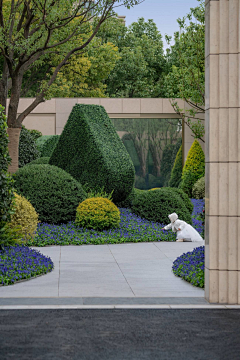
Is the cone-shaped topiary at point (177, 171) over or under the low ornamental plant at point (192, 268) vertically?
over

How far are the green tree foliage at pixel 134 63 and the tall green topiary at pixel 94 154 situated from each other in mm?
19873

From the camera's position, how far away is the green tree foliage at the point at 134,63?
3250 centimetres

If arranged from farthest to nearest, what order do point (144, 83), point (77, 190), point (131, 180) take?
point (144, 83)
point (131, 180)
point (77, 190)

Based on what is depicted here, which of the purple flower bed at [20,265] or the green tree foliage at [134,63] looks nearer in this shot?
the purple flower bed at [20,265]

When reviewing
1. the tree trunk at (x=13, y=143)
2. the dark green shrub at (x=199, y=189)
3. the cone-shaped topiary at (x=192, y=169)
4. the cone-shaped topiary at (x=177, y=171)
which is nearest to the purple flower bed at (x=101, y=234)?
the tree trunk at (x=13, y=143)

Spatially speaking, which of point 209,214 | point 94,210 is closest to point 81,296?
point 209,214

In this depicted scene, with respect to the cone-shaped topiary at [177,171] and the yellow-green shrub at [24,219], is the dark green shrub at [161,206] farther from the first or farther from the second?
the cone-shaped topiary at [177,171]

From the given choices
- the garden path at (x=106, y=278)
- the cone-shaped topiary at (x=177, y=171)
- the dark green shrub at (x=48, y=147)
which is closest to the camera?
the garden path at (x=106, y=278)

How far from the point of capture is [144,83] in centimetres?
3262

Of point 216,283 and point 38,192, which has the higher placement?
point 38,192

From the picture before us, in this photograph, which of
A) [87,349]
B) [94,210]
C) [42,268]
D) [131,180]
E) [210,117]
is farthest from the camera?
[131,180]

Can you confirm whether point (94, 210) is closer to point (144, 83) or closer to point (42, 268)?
point (42, 268)

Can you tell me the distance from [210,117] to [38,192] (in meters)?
6.30

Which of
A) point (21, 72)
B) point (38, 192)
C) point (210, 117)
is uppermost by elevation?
point (21, 72)
